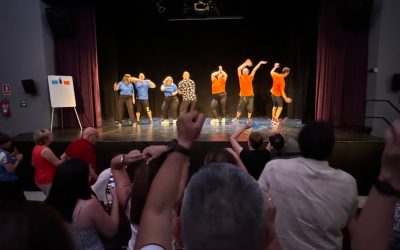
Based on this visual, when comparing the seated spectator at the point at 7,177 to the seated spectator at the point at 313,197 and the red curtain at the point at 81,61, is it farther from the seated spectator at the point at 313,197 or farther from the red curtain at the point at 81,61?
the red curtain at the point at 81,61

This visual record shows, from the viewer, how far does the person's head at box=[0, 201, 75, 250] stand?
0.64 metres

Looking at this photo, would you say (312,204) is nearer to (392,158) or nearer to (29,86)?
(392,158)

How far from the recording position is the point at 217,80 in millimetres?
8453

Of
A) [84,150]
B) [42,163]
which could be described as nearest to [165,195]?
[84,150]

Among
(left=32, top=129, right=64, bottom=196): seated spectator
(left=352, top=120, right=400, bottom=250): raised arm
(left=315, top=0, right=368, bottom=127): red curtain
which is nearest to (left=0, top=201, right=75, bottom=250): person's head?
(left=352, top=120, right=400, bottom=250): raised arm

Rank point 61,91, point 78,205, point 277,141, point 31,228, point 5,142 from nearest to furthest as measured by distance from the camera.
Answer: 1. point 31,228
2. point 78,205
3. point 277,141
4. point 5,142
5. point 61,91

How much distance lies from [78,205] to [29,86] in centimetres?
698

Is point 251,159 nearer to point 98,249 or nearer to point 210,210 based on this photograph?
point 98,249

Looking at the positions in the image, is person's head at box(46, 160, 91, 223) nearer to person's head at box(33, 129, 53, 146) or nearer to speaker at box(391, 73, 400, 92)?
person's head at box(33, 129, 53, 146)

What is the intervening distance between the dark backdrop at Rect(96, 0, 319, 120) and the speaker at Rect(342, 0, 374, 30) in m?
1.58

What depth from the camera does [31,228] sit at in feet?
2.14

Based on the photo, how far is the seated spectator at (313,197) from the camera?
1340 millimetres

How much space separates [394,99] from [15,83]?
8569 millimetres

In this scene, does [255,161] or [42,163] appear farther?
[42,163]
